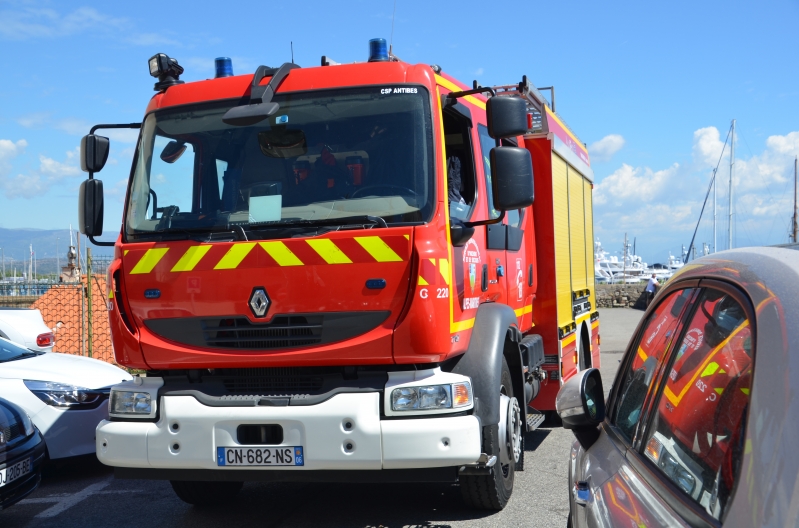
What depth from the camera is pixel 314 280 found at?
459 cm

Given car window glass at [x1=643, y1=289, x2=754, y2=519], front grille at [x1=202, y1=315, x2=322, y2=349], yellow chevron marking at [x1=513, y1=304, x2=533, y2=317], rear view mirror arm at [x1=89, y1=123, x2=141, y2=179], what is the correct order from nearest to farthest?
car window glass at [x1=643, y1=289, x2=754, y2=519] → front grille at [x1=202, y1=315, x2=322, y2=349] → rear view mirror arm at [x1=89, y1=123, x2=141, y2=179] → yellow chevron marking at [x1=513, y1=304, x2=533, y2=317]

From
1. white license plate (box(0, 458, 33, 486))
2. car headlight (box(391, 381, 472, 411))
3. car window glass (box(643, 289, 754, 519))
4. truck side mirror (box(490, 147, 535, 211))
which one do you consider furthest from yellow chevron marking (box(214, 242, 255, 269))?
car window glass (box(643, 289, 754, 519))

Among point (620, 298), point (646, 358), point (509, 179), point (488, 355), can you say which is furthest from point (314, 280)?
point (620, 298)

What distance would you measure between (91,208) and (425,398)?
2651 mm

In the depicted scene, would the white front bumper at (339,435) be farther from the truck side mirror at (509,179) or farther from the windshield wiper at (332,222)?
the truck side mirror at (509,179)

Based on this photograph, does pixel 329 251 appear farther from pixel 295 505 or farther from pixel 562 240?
pixel 562 240

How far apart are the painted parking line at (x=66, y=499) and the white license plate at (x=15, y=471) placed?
0.54 meters

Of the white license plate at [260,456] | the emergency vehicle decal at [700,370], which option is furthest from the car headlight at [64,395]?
the emergency vehicle decal at [700,370]

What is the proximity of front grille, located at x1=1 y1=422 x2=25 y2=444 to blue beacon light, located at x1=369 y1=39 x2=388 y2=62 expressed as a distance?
357 centimetres

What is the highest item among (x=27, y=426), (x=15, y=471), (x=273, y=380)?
(x=273, y=380)

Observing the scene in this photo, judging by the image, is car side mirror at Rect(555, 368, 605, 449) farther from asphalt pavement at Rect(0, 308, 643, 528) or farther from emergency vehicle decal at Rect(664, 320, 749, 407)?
asphalt pavement at Rect(0, 308, 643, 528)

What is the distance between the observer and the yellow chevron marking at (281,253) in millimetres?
4625

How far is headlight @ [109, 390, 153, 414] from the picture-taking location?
479 cm

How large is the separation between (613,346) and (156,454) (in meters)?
15.3
